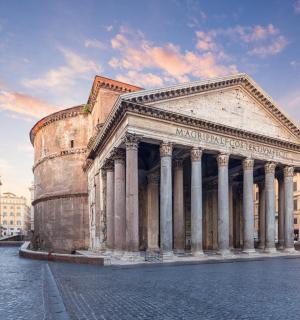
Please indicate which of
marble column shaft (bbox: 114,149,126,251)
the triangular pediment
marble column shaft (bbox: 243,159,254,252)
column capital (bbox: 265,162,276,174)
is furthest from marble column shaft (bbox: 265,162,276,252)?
marble column shaft (bbox: 114,149,126,251)

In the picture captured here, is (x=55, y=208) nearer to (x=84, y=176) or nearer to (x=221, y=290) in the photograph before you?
(x=84, y=176)

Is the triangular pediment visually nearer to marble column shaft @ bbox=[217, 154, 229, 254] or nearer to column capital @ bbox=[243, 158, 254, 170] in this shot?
column capital @ bbox=[243, 158, 254, 170]

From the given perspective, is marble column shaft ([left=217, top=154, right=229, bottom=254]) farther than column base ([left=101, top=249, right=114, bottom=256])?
No

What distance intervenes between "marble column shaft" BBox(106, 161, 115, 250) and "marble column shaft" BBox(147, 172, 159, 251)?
3703mm

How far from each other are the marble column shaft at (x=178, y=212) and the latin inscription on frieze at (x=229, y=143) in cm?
260

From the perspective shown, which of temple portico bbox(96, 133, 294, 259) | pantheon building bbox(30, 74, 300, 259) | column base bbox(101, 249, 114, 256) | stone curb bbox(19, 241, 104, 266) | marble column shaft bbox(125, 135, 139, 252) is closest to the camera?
stone curb bbox(19, 241, 104, 266)

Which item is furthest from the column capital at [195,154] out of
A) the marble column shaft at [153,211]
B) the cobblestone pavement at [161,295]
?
the cobblestone pavement at [161,295]

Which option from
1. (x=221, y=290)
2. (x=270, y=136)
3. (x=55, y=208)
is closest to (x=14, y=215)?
(x=55, y=208)

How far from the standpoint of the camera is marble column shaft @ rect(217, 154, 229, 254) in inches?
821

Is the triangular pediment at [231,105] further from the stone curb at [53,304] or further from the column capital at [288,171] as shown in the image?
Result: the stone curb at [53,304]

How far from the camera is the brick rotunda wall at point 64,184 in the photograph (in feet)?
103

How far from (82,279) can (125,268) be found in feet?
12.5

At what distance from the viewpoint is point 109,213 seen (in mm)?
22672

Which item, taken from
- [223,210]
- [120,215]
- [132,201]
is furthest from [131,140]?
[223,210]
